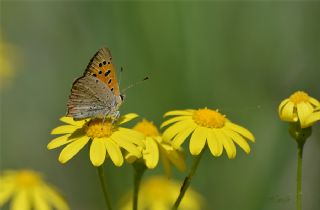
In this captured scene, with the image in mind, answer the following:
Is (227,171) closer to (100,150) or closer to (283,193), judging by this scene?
(283,193)

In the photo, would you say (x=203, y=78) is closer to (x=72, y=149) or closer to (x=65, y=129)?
(x=65, y=129)

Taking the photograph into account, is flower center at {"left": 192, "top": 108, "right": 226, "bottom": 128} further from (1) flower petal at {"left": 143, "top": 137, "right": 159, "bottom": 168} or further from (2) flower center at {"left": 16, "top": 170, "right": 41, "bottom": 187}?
(2) flower center at {"left": 16, "top": 170, "right": 41, "bottom": 187}

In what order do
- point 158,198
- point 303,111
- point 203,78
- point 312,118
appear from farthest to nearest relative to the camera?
point 203,78 → point 158,198 → point 303,111 → point 312,118

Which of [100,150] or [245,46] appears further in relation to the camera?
[245,46]

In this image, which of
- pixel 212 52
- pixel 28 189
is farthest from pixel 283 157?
pixel 28 189

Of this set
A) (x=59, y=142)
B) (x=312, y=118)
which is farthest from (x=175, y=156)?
(x=312, y=118)
